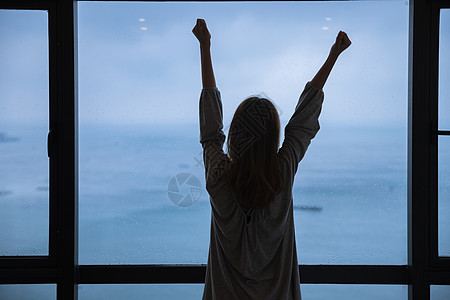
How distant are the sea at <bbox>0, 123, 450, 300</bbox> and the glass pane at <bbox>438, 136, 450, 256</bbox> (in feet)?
0.48

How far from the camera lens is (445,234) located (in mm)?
1765

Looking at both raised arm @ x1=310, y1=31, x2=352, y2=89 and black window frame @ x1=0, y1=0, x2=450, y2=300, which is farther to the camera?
black window frame @ x1=0, y1=0, x2=450, y2=300

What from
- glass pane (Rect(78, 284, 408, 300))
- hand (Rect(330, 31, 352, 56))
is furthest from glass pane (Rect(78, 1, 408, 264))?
hand (Rect(330, 31, 352, 56))

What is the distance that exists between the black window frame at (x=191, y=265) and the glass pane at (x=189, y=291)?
47mm

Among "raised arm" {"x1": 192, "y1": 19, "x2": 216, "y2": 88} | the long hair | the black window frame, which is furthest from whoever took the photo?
the black window frame

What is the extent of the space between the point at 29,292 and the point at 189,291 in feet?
2.28

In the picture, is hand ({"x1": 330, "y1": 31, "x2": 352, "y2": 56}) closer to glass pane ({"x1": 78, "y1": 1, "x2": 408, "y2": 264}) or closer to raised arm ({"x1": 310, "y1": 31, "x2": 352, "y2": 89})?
raised arm ({"x1": 310, "y1": 31, "x2": 352, "y2": 89})

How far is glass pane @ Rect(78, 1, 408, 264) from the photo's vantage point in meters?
1.76

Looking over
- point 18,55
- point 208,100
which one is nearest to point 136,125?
point 18,55

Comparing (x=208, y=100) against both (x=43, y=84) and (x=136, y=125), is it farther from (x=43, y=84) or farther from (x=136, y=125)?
(x=43, y=84)

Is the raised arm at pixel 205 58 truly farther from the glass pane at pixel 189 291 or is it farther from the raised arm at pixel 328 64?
the glass pane at pixel 189 291

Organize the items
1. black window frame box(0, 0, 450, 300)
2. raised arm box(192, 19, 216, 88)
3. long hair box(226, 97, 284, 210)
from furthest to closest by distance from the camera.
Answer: black window frame box(0, 0, 450, 300)
raised arm box(192, 19, 216, 88)
long hair box(226, 97, 284, 210)

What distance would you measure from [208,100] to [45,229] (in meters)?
1.08

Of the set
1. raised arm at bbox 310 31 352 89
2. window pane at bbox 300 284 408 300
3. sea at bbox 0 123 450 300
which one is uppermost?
raised arm at bbox 310 31 352 89
